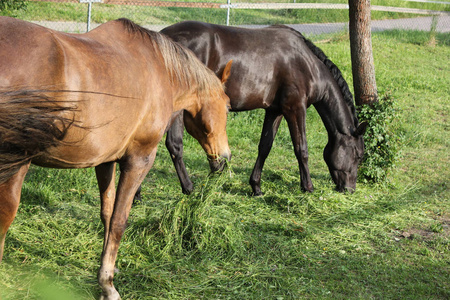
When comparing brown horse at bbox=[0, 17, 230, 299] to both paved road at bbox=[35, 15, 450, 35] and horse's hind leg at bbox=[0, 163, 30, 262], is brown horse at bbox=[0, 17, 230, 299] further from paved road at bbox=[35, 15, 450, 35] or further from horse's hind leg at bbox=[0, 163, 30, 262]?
paved road at bbox=[35, 15, 450, 35]

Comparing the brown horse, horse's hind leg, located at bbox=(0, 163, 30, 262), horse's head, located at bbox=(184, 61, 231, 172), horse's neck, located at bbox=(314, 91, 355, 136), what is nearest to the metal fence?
horse's neck, located at bbox=(314, 91, 355, 136)

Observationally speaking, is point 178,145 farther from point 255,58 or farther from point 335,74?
point 335,74

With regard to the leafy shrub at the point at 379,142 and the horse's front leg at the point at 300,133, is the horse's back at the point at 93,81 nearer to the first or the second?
the horse's front leg at the point at 300,133

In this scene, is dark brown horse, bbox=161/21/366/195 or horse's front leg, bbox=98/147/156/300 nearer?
horse's front leg, bbox=98/147/156/300

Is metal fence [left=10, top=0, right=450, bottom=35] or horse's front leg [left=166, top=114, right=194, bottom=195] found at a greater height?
metal fence [left=10, top=0, right=450, bottom=35]

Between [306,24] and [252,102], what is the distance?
36.4 feet

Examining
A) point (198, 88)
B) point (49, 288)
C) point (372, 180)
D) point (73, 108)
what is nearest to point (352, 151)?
point (372, 180)

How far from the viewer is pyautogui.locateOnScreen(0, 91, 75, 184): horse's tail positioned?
2.19 meters

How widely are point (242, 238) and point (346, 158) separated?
6.88 ft

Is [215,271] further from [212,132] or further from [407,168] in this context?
[407,168]

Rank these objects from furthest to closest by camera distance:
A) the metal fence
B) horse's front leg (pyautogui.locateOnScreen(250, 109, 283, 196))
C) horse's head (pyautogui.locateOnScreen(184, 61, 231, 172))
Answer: the metal fence, horse's front leg (pyautogui.locateOnScreen(250, 109, 283, 196)), horse's head (pyautogui.locateOnScreen(184, 61, 231, 172))

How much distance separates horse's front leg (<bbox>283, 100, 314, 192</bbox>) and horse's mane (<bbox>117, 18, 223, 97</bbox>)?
1.87 metres

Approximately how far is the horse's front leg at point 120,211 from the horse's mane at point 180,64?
64 centimetres

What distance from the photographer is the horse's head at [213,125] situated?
3975 mm
